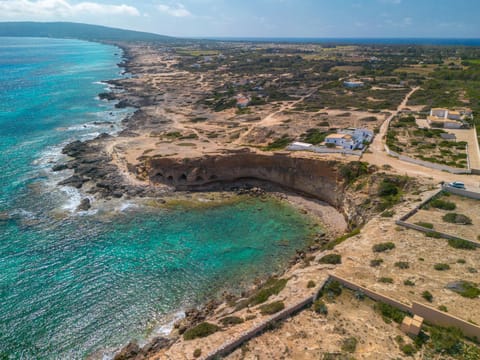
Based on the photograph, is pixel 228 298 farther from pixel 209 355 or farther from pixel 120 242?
pixel 120 242

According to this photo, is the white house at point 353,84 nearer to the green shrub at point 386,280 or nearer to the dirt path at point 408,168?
the dirt path at point 408,168

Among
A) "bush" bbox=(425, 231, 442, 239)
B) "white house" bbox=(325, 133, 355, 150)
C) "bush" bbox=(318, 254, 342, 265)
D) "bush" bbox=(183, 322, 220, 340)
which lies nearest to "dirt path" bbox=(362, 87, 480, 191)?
"white house" bbox=(325, 133, 355, 150)

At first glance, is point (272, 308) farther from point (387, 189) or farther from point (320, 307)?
point (387, 189)

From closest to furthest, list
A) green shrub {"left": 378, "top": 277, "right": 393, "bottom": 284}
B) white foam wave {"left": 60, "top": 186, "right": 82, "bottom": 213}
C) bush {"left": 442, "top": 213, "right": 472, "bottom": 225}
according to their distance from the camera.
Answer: green shrub {"left": 378, "top": 277, "right": 393, "bottom": 284} → bush {"left": 442, "top": 213, "right": 472, "bottom": 225} → white foam wave {"left": 60, "top": 186, "right": 82, "bottom": 213}

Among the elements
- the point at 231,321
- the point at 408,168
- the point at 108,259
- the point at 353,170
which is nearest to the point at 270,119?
the point at 353,170

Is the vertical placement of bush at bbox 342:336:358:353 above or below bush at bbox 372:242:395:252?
below

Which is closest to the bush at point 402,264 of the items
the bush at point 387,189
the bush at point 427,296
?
the bush at point 427,296

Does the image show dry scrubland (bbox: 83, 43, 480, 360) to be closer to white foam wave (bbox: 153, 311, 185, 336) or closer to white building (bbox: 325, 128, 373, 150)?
white foam wave (bbox: 153, 311, 185, 336)
